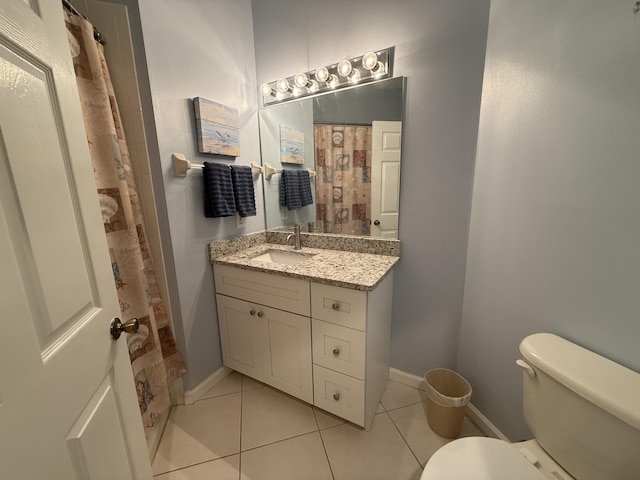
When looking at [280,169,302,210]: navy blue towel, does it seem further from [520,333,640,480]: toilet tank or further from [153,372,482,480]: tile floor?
[520,333,640,480]: toilet tank

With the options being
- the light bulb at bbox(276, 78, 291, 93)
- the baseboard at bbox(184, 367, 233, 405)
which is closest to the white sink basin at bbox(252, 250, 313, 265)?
the baseboard at bbox(184, 367, 233, 405)

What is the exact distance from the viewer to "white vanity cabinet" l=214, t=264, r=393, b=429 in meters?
1.20

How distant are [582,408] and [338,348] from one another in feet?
2.75

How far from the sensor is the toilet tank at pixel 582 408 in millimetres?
651

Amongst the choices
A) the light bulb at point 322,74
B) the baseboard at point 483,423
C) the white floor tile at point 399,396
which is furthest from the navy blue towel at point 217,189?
the baseboard at point 483,423

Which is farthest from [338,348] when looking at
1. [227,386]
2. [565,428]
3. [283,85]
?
[283,85]

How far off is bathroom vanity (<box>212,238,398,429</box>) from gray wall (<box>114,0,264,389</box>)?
14 centimetres

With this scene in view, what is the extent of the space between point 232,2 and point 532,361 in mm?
2343

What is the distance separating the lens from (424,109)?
4.39 ft

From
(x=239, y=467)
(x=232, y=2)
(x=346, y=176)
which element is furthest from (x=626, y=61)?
(x=239, y=467)

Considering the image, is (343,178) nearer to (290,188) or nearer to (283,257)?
(290,188)

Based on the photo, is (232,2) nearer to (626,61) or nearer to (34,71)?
(34,71)

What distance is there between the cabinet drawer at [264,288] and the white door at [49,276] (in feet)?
2.43

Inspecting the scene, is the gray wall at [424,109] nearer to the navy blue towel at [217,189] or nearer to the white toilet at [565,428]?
A: the white toilet at [565,428]
